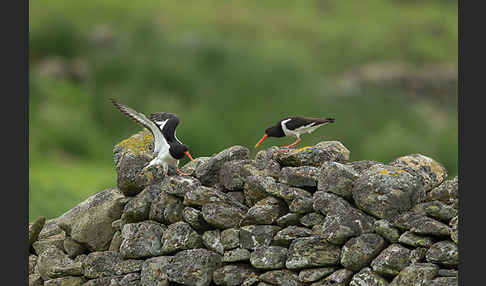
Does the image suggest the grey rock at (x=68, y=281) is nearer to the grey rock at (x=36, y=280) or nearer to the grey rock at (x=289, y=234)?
the grey rock at (x=36, y=280)

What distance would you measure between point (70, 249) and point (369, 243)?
198 inches

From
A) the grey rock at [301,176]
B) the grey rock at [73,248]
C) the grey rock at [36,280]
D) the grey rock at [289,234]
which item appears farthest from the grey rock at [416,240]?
the grey rock at [36,280]

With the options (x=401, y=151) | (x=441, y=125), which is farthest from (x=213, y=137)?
(x=441, y=125)

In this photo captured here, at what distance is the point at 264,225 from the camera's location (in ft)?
29.0

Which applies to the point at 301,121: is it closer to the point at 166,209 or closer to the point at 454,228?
the point at 166,209

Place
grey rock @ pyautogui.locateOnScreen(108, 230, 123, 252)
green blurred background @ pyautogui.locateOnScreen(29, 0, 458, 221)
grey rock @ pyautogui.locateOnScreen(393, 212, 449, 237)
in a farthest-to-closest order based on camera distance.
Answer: green blurred background @ pyautogui.locateOnScreen(29, 0, 458, 221) → grey rock @ pyautogui.locateOnScreen(108, 230, 123, 252) → grey rock @ pyautogui.locateOnScreen(393, 212, 449, 237)

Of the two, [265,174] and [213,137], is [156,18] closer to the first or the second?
[213,137]

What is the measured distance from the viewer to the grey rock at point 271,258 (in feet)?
28.0

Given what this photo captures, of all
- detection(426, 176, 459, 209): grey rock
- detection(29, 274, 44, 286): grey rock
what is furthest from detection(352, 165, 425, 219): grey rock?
detection(29, 274, 44, 286): grey rock

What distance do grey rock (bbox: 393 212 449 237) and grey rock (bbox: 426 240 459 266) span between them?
14 centimetres

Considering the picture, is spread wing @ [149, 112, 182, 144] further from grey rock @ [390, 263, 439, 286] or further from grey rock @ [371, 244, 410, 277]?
grey rock @ [390, 263, 439, 286]

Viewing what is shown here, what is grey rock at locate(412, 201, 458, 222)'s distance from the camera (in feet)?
25.2

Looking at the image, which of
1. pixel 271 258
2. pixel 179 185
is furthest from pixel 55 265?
pixel 271 258

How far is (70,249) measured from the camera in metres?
10.3
